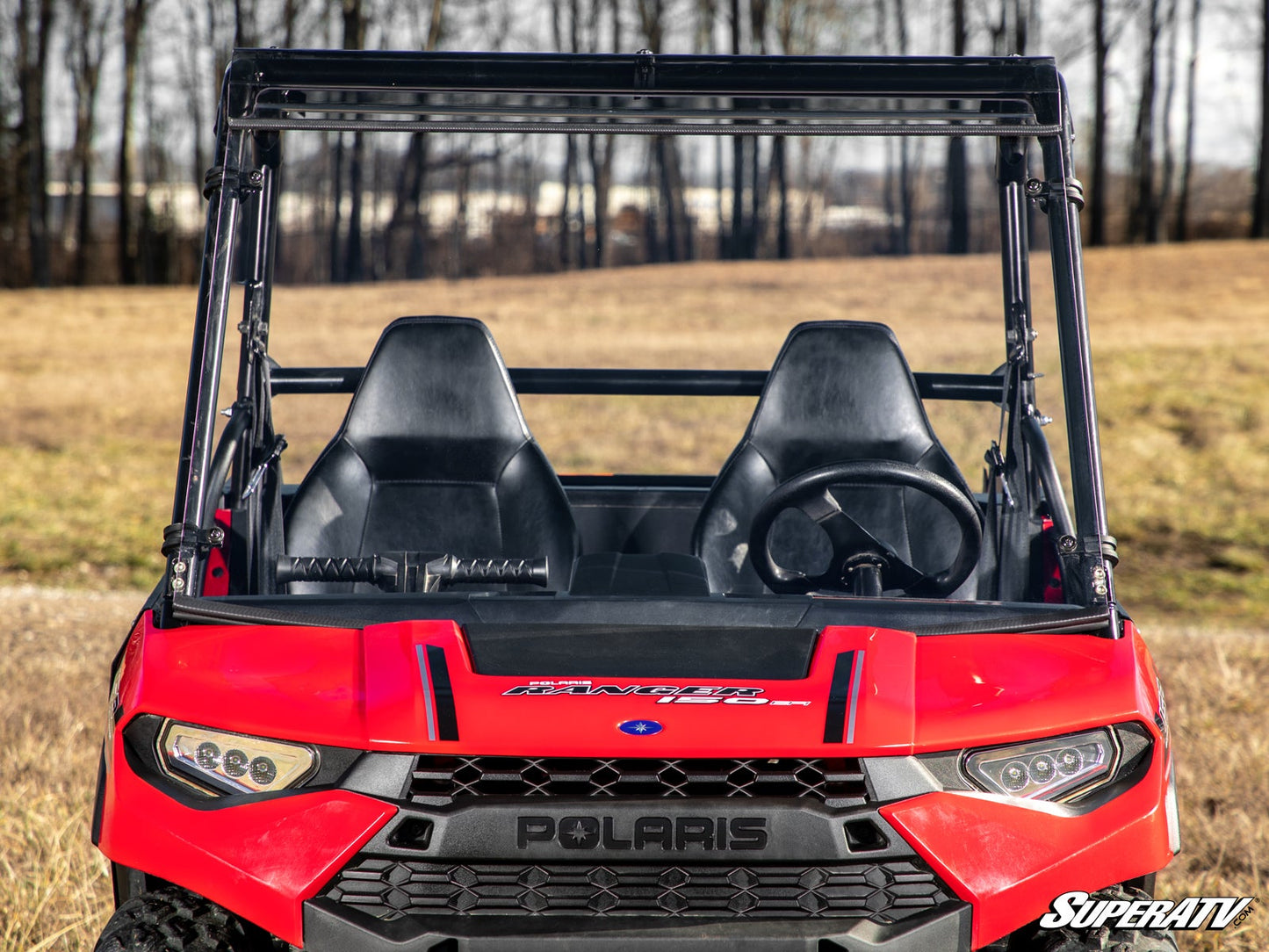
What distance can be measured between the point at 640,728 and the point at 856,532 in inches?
47.4

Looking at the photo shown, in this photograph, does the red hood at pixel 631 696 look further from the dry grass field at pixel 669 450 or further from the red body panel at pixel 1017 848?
the dry grass field at pixel 669 450

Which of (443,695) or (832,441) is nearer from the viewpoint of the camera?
→ (443,695)

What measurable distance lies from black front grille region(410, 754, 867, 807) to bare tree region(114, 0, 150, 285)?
2824 centimetres

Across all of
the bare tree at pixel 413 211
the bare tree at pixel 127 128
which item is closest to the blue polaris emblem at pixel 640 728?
the bare tree at pixel 413 211

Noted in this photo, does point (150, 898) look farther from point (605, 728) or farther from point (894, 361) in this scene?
point (894, 361)

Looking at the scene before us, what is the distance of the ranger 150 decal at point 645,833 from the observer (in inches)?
68.1

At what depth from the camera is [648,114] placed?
260cm

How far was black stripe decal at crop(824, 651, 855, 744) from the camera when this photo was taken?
1762mm

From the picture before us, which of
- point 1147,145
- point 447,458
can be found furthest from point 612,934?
point 1147,145

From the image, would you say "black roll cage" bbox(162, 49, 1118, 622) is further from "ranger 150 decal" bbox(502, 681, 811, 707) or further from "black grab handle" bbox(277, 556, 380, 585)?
"ranger 150 decal" bbox(502, 681, 811, 707)

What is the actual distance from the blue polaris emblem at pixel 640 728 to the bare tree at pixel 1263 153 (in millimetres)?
27590

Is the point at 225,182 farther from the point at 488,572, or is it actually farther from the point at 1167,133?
the point at 1167,133

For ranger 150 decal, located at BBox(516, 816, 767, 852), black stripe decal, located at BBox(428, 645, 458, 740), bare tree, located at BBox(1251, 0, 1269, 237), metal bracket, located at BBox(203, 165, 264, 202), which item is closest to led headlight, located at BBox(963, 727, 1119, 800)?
ranger 150 decal, located at BBox(516, 816, 767, 852)

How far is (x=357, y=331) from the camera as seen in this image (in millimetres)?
3551
